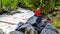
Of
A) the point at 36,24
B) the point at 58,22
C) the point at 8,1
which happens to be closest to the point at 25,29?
the point at 36,24

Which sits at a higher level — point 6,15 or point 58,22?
point 58,22

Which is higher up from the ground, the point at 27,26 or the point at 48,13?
the point at 27,26

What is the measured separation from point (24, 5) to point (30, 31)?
10.7 meters

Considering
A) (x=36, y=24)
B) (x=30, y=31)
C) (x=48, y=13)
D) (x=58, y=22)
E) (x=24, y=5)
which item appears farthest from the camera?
(x=24, y=5)

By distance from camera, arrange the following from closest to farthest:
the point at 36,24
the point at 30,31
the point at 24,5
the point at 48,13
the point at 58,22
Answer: the point at 30,31 < the point at 36,24 < the point at 58,22 < the point at 48,13 < the point at 24,5

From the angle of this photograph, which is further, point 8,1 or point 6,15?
point 8,1

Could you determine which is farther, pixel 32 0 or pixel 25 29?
pixel 32 0

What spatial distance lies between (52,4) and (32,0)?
3121 mm

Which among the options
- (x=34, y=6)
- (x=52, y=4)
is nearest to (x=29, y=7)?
(x=34, y=6)

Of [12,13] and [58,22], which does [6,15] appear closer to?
[12,13]

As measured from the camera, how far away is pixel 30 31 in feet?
29.2

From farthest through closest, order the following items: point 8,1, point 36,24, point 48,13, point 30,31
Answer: point 8,1
point 48,13
point 36,24
point 30,31

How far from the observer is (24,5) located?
19.4 m

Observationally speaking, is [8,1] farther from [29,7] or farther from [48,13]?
[48,13]
